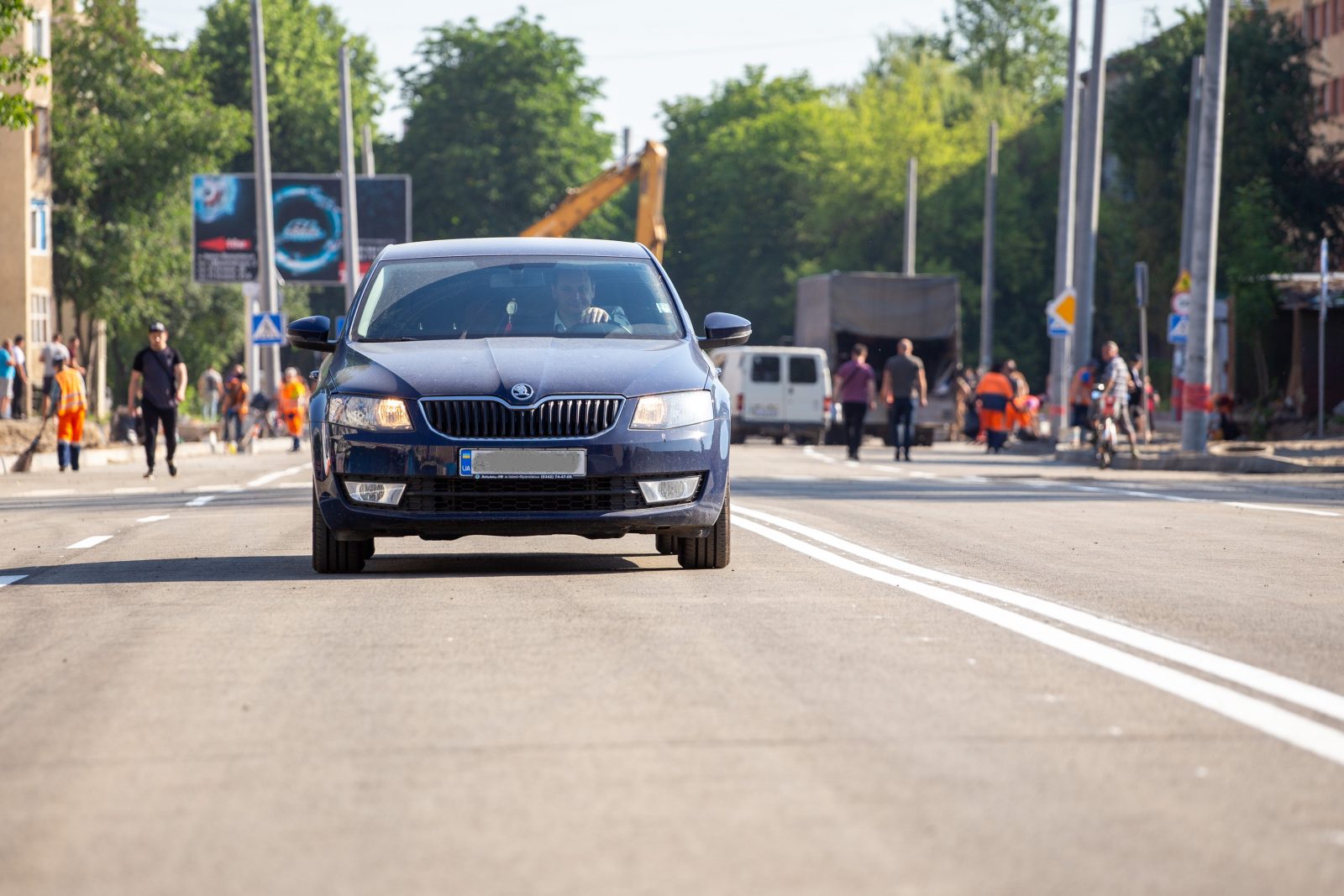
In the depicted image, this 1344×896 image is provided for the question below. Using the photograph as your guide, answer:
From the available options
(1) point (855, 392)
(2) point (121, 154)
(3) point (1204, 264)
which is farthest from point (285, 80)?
(3) point (1204, 264)

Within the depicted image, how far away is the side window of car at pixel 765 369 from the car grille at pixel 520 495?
117ft

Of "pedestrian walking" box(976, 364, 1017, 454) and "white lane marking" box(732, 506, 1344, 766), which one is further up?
"white lane marking" box(732, 506, 1344, 766)

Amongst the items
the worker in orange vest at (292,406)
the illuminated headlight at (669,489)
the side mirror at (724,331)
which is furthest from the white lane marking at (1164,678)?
the worker in orange vest at (292,406)

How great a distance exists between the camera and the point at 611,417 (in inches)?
421

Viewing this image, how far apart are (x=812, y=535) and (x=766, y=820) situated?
9257 mm

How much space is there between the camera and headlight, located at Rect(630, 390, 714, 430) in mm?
10742

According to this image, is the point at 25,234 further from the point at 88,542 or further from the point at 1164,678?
the point at 1164,678

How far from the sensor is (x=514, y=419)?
1062 centimetres

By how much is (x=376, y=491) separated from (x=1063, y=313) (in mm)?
30743

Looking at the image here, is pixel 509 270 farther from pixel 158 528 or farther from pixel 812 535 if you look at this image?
pixel 158 528

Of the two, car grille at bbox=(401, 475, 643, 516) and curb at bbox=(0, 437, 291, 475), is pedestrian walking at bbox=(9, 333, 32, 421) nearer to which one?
curb at bbox=(0, 437, 291, 475)

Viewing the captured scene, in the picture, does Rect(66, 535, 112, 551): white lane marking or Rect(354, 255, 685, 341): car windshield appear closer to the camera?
Rect(354, 255, 685, 341): car windshield

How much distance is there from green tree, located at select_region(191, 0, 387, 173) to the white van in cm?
3817

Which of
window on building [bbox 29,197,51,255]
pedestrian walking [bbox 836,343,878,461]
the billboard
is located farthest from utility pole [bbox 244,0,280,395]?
pedestrian walking [bbox 836,343,878,461]
